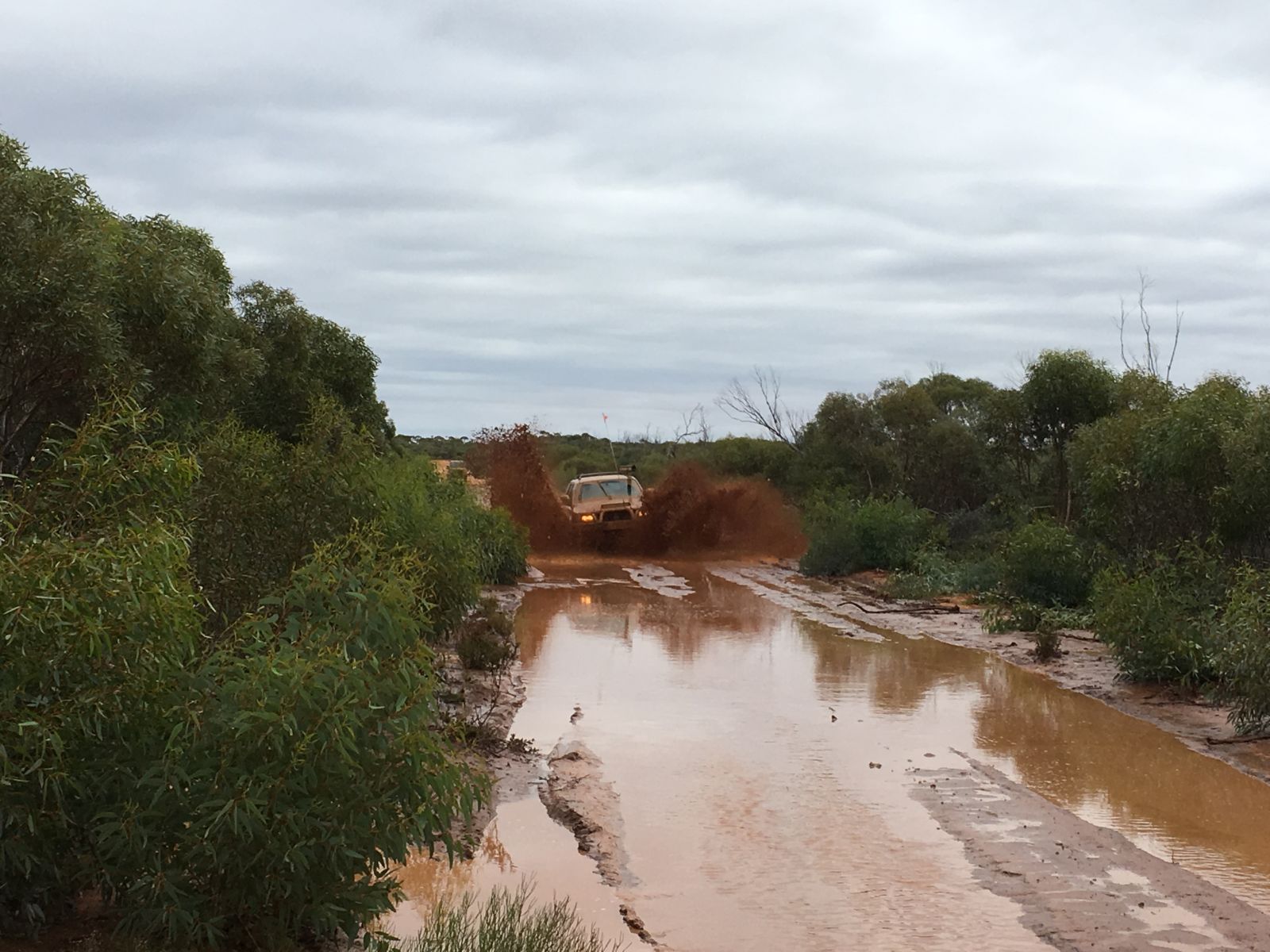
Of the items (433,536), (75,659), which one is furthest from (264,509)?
(75,659)

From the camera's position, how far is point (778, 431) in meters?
53.3

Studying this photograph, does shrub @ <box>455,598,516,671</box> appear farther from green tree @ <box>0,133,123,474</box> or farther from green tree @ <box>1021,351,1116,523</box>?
green tree @ <box>1021,351,1116,523</box>

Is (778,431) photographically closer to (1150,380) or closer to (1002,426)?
(1002,426)

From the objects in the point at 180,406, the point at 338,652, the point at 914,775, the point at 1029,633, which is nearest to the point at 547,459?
the point at 1029,633

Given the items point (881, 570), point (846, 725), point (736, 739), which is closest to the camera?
point (736, 739)

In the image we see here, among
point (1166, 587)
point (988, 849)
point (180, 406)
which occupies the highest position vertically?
point (180, 406)

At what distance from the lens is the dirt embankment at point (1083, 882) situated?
26.7 ft

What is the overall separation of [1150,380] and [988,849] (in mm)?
20961

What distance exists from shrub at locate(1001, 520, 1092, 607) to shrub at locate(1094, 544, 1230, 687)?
7.46 metres

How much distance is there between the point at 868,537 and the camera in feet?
119

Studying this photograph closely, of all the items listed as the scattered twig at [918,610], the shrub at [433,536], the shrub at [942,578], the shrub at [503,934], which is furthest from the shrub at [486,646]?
the shrub at [942,578]

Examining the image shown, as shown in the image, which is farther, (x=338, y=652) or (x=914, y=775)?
(x=914, y=775)

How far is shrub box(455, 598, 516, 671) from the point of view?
1672 centimetres

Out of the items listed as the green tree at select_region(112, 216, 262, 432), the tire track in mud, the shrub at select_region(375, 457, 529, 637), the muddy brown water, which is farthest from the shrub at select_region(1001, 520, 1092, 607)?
the green tree at select_region(112, 216, 262, 432)
